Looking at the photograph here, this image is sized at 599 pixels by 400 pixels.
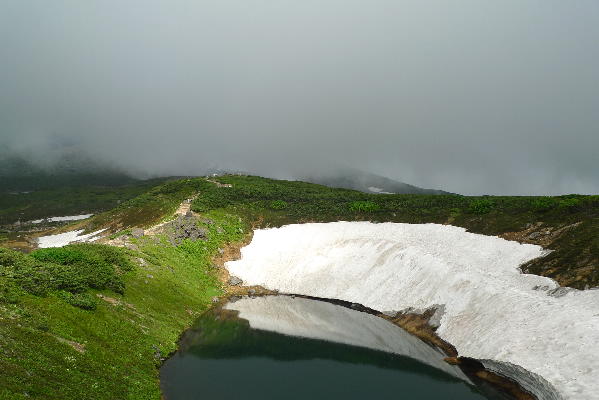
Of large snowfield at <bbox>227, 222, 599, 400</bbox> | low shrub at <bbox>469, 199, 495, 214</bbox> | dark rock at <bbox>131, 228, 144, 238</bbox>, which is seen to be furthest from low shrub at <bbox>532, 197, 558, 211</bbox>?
dark rock at <bbox>131, 228, 144, 238</bbox>

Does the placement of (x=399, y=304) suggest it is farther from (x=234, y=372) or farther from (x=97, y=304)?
(x=97, y=304)

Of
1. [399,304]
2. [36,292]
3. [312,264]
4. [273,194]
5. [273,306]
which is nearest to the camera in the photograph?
[36,292]

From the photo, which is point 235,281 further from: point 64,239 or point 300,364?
point 64,239

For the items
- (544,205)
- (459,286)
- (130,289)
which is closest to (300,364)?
(459,286)

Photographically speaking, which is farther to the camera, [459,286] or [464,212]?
[464,212]

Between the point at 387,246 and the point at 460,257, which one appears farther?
the point at 387,246

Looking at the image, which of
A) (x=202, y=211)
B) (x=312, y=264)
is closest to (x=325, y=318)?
(x=312, y=264)
